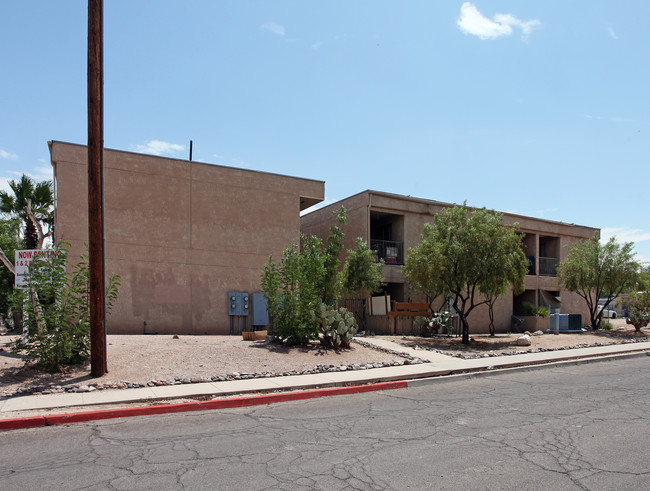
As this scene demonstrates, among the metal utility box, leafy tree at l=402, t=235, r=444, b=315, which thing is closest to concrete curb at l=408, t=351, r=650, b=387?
leafy tree at l=402, t=235, r=444, b=315

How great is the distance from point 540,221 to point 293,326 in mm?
20930

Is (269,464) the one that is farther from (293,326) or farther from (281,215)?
(281,215)

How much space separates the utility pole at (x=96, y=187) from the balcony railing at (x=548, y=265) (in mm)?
27644

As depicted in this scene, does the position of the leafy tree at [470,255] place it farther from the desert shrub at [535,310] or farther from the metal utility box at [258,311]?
the desert shrub at [535,310]

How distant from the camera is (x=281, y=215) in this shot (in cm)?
Result: 2352

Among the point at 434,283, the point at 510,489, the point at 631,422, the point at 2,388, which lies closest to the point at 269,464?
the point at 510,489

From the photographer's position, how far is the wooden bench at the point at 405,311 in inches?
873

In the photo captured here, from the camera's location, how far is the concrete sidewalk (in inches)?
350

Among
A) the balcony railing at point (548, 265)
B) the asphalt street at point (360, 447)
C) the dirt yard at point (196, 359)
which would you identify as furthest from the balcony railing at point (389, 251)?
the asphalt street at point (360, 447)

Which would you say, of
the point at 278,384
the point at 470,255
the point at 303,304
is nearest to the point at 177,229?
the point at 303,304

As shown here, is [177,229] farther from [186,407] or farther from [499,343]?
[499,343]

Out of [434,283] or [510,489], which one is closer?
[510,489]

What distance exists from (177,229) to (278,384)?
12188 millimetres

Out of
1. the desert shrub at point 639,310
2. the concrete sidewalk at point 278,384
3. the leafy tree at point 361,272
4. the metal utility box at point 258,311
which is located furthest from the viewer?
the desert shrub at point 639,310
